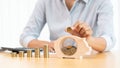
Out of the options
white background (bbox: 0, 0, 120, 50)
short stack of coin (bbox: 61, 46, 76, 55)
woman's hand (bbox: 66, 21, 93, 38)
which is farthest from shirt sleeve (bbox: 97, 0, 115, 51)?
white background (bbox: 0, 0, 120, 50)

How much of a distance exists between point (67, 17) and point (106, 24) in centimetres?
25

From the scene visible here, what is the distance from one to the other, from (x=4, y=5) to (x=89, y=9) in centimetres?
145

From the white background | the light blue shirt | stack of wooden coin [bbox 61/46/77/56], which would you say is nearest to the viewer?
stack of wooden coin [bbox 61/46/77/56]

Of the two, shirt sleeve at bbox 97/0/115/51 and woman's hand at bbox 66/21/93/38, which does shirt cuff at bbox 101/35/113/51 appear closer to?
shirt sleeve at bbox 97/0/115/51

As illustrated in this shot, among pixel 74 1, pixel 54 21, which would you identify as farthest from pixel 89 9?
pixel 54 21

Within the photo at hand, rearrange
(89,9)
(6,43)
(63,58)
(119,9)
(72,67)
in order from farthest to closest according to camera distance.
Answer: (6,43) < (119,9) < (89,9) < (63,58) < (72,67)

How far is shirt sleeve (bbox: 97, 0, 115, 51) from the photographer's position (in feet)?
4.68

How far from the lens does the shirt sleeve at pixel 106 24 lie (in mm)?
1425

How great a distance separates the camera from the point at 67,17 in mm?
1634

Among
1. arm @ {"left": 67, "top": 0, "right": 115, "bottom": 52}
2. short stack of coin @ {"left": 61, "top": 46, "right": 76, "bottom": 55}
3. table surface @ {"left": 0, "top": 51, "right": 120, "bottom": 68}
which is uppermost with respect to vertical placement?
arm @ {"left": 67, "top": 0, "right": 115, "bottom": 52}

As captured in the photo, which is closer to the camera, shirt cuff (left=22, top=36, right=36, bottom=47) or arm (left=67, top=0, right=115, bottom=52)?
arm (left=67, top=0, right=115, bottom=52)

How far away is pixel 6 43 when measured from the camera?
9.34 ft

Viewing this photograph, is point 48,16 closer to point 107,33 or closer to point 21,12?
point 107,33

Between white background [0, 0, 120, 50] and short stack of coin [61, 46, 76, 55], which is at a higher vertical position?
white background [0, 0, 120, 50]
